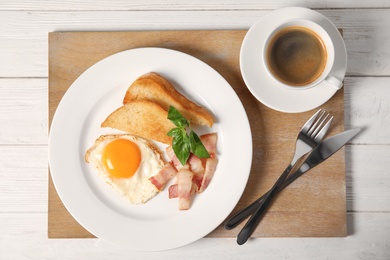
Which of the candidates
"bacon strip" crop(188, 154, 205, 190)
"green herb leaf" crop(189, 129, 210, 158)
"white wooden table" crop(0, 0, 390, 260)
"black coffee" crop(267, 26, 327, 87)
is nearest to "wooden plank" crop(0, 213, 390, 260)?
"white wooden table" crop(0, 0, 390, 260)

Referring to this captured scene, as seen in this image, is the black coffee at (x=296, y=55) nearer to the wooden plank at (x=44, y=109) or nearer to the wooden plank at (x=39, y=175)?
the wooden plank at (x=44, y=109)

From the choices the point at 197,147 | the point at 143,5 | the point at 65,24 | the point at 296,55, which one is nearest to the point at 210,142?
the point at 197,147

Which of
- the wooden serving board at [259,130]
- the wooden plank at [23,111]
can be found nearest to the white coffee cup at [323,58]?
the wooden serving board at [259,130]

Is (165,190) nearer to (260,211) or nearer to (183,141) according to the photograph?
(183,141)

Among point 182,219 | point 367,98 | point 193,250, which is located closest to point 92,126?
point 182,219

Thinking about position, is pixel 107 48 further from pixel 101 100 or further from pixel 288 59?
pixel 288 59
